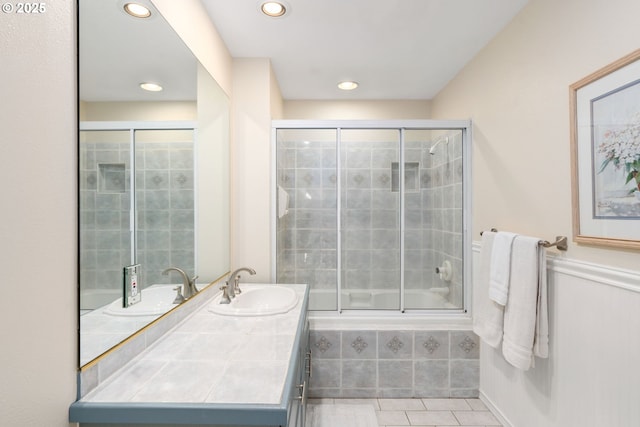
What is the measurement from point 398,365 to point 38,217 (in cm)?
224

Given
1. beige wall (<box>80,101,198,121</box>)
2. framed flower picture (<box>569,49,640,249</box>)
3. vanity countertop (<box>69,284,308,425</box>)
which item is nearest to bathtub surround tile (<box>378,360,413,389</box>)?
vanity countertop (<box>69,284,308,425</box>)

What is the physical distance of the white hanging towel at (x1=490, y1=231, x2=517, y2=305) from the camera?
5.66ft

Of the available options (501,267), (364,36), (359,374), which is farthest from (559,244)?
(364,36)

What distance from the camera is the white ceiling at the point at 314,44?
1.02m

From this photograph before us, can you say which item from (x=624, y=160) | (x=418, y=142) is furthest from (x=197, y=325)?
(x=418, y=142)

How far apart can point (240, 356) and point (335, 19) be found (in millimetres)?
1873

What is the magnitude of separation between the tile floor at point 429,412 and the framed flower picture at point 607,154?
1392 millimetres

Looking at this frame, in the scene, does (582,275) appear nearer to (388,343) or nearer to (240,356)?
(388,343)

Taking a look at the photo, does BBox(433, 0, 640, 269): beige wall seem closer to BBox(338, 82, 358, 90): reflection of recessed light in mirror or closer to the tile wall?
the tile wall

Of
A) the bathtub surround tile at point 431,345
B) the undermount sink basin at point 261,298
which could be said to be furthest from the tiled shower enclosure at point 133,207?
the bathtub surround tile at point 431,345

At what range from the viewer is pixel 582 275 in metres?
1.39

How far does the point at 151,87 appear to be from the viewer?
1.29 meters

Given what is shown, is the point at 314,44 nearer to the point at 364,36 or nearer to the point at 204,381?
the point at 364,36

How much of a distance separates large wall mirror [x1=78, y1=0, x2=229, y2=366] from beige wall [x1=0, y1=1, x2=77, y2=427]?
0.05 metres
